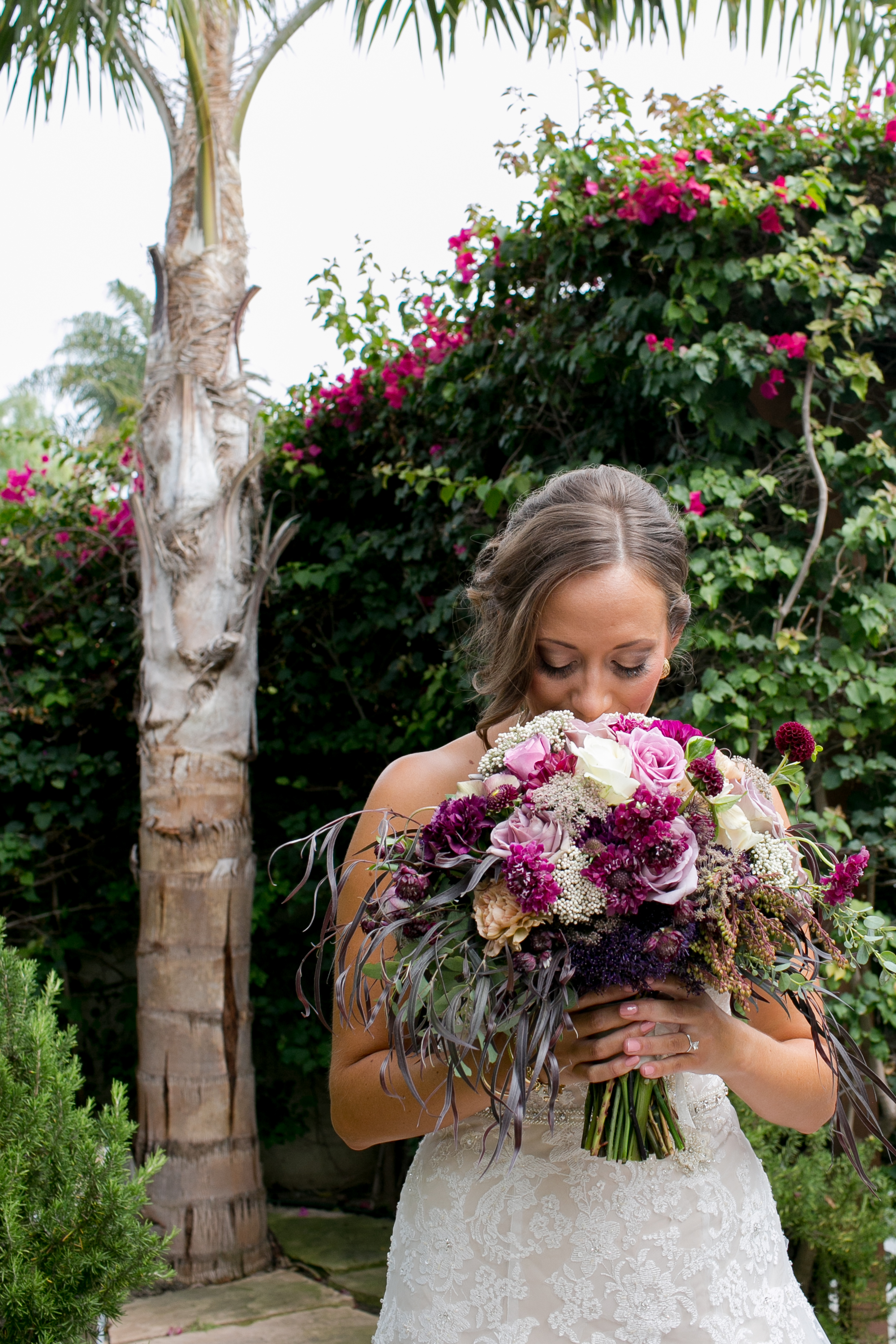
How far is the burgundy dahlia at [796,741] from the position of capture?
1.39 metres

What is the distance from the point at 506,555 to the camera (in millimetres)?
1852

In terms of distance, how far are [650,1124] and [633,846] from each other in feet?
1.36

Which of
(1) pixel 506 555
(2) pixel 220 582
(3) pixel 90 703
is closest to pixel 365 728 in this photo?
(2) pixel 220 582

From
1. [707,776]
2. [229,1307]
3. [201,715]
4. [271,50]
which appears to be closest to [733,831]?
[707,776]

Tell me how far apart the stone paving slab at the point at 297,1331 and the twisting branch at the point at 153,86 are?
14.4ft

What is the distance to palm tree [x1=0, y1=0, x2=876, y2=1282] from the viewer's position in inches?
159

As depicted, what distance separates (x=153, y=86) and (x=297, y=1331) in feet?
15.4

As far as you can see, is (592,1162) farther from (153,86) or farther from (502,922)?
(153,86)

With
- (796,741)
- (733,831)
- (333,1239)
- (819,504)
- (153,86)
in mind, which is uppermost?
(153,86)

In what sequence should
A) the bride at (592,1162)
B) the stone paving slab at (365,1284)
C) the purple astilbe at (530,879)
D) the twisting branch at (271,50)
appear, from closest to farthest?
1. the purple astilbe at (530,879)
2. the bride at (592,1162)
3. the stone paving slab at (365,1284)
4. the twisting branch at (271,50)

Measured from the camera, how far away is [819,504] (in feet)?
10.6

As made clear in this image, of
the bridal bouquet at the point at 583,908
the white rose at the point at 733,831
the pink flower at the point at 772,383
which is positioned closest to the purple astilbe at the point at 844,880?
the bridal bouquet at the point at 583,908

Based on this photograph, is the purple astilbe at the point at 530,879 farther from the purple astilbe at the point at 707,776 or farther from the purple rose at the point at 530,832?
the purple astilbe at the point at 707,776

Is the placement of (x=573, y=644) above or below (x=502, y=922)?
above
